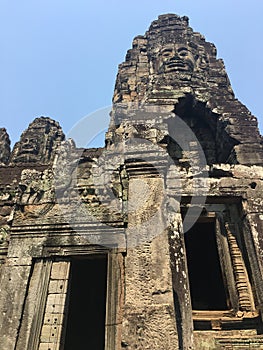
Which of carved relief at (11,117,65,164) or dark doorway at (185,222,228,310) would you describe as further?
carved relief at (11,117,65,164)

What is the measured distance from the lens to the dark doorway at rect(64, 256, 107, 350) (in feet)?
28.7

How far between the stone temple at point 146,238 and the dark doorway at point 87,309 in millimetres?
33

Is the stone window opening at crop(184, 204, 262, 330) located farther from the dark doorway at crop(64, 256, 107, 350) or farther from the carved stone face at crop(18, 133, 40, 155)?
the carved stone face at crop(18, 133, 40, 155)

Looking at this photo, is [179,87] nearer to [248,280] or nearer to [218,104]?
[218,104]

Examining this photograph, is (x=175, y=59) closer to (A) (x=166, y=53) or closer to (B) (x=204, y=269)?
(A) (x=166, y=53)

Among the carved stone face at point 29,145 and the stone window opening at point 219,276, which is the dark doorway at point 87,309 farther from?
the carved stone face at point 29,145

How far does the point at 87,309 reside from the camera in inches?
371

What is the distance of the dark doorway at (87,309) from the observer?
876 centimetres

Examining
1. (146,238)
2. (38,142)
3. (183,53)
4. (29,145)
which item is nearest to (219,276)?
(146,238)

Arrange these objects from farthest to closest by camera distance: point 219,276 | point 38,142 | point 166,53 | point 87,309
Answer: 1. point 38,142
2. point 166,53
3. point 87,309
4. point 219,276

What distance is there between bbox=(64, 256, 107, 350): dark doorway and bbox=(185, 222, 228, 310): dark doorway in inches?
90.4

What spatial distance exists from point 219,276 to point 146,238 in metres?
4.24

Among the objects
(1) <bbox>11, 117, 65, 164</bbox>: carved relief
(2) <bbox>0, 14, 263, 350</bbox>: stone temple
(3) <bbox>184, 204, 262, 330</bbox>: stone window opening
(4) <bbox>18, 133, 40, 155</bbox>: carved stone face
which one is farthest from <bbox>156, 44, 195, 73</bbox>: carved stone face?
(4) <bbox>18, 133, 40, 155</bbox>: carved stone face

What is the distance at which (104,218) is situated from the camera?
257 inches
